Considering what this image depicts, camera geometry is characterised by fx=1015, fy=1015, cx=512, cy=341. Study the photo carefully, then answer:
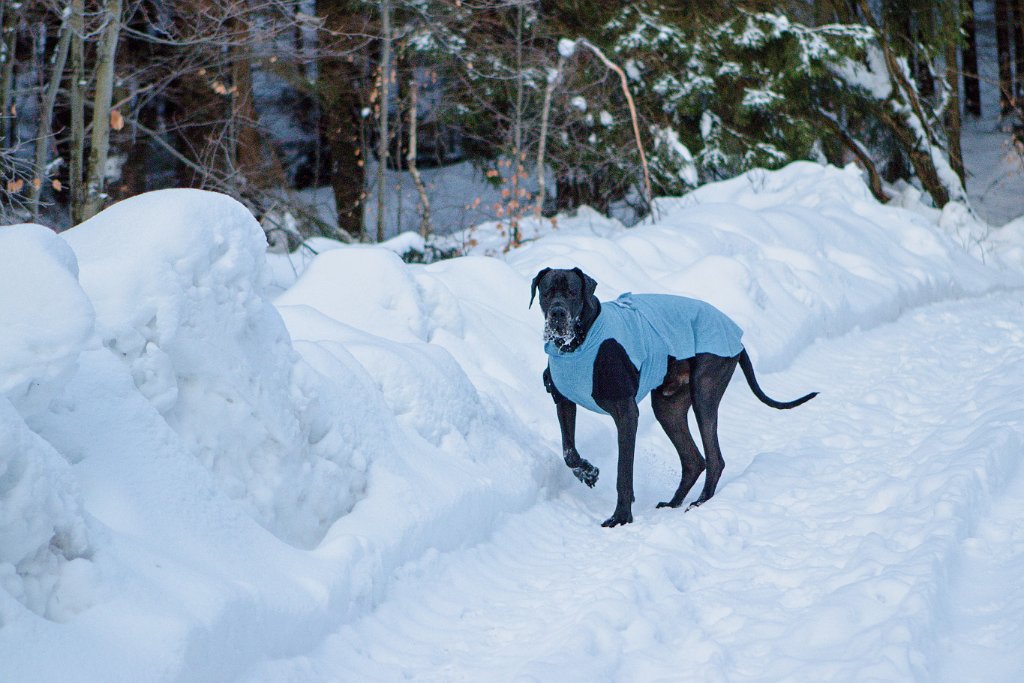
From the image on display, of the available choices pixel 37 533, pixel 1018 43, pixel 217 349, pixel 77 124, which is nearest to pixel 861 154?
pixel 1018 43

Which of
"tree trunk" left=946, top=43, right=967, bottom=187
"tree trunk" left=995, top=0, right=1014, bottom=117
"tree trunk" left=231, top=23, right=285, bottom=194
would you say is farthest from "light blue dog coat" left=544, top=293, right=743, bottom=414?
"tree trunk" left=995, top=0, right=1014, bottom=117

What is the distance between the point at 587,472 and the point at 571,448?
0.53 feet

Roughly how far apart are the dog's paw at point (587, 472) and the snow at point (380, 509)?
185mm

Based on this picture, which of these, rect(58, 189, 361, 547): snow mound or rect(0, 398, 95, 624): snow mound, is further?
rect(58, 189, 361, 547): snow mound

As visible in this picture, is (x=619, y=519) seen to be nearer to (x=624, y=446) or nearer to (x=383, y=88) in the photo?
(x=624, y=446)

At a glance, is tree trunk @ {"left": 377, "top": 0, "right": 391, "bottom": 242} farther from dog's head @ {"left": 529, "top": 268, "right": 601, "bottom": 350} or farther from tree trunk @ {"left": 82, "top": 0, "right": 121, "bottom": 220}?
dog's head @ {"left": 529, "top": 268, "right": 601, "bottom": 350}

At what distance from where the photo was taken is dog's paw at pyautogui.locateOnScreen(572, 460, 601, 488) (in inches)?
223

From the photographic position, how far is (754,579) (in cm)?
418

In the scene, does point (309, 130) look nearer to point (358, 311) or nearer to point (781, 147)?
point (781, 147)

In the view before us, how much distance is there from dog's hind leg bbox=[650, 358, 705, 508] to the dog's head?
70 cm

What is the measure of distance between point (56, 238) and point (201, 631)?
1.34 m

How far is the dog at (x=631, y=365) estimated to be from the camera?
5.41 meters

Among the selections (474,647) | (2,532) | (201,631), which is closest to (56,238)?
(2,532)

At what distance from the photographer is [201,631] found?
2877mm
